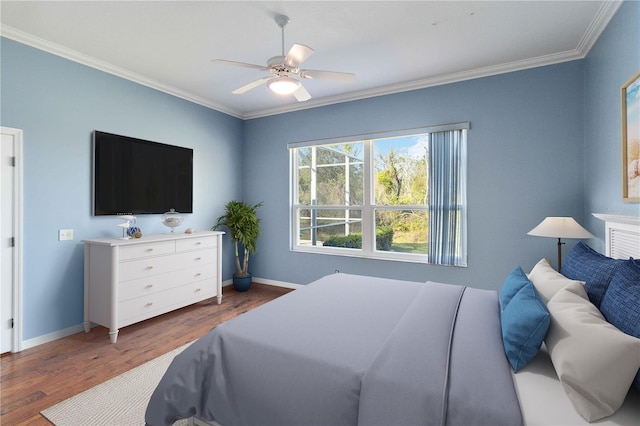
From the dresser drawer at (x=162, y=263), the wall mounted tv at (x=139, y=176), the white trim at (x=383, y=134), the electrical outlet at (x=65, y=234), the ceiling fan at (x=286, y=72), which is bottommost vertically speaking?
the dresser drawer at (x=162, y=263)

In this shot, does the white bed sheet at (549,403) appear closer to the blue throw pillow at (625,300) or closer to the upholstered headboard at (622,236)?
the blue throw pillow at (625,300)

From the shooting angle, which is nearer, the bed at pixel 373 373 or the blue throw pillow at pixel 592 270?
the bed at pixel 373 373

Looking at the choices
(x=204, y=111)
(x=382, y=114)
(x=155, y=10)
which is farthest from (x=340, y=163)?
(x=155, y=10)

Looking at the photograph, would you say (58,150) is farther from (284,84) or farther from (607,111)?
(607,111)

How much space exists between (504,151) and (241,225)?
3583mm

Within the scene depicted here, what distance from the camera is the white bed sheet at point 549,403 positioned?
0.99m

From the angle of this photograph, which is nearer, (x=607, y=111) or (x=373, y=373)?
(x=373, y=373)

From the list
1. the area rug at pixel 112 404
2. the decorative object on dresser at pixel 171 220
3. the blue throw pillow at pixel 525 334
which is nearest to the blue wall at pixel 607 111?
the blue throw pillow at pixel 525 334

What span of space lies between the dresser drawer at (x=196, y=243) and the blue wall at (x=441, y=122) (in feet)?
1.68

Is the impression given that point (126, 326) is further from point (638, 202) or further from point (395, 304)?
point (638, 202)

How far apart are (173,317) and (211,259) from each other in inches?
32.1

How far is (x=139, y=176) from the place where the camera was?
361 cm

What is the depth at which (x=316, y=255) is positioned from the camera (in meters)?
4.62

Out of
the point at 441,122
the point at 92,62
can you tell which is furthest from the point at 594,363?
the point at 92,62
